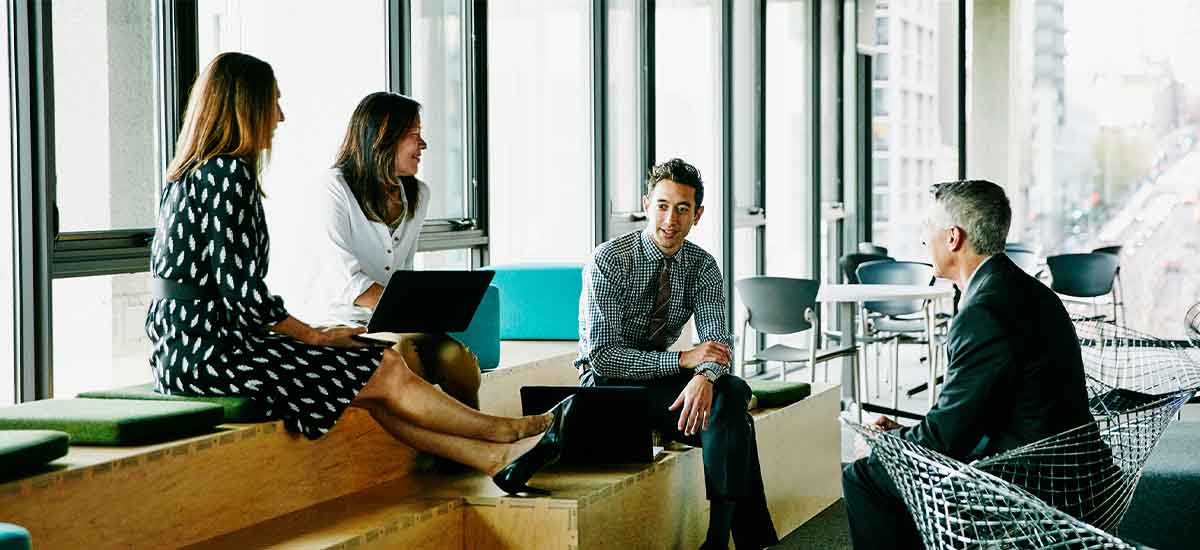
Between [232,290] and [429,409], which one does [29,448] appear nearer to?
[232,290]

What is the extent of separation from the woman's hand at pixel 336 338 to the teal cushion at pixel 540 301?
224 cm

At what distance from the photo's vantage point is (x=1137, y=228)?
1289 centimetres

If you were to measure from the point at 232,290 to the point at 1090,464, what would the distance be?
2.19 metres

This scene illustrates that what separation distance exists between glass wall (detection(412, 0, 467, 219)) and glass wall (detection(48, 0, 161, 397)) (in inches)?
69.6

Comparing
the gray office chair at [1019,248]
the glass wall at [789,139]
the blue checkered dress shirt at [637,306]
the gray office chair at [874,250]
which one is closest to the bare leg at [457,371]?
the blue checkered dress shirt at [637,306]

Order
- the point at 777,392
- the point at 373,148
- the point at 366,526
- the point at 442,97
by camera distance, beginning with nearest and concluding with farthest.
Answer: the point at 366,526
the point at 373,148
the point at 777,392
the point at 442,97

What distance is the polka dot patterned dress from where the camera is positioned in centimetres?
359

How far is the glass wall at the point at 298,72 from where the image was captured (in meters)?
4.87

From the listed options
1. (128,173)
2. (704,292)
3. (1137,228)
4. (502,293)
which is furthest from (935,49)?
(128,173)

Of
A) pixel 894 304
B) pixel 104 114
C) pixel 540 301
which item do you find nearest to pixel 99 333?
pixel 104 114

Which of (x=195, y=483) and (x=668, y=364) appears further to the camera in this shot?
(x=668, y=364)

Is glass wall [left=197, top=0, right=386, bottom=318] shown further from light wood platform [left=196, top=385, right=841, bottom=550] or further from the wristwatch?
the wristwatch

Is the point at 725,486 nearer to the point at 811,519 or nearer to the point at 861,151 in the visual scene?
the point at 811,519

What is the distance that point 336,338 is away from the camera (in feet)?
12.5
